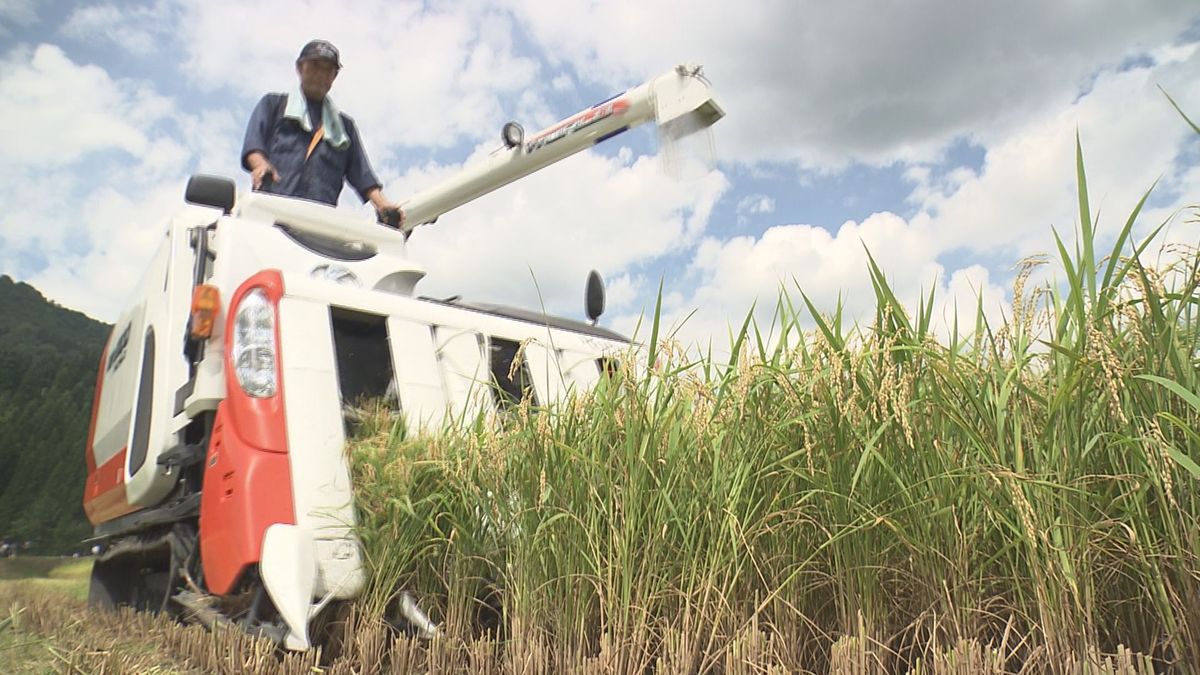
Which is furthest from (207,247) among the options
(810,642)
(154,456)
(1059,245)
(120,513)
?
(1059,245)

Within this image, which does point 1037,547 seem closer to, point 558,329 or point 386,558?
point 386,558

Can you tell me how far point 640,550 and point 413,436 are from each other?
44.9 inches

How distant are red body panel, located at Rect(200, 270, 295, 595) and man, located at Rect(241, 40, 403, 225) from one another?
1847mm

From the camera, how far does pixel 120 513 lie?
4113mm

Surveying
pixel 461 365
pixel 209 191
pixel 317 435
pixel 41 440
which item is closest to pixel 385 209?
pixel 209 191

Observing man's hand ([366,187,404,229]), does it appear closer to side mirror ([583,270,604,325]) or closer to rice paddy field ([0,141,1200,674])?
side mirror ([583,270,604,325])

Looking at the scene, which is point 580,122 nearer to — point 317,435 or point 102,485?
point 317,435

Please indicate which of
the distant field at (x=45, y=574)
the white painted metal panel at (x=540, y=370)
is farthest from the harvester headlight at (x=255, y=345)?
the distant field at (x=45, y=574)

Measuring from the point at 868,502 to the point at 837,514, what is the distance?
0.24ft

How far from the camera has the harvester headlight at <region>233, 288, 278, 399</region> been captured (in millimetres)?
2752

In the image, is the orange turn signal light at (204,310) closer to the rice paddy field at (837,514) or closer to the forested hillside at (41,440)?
the rice paddy field at (837,514)

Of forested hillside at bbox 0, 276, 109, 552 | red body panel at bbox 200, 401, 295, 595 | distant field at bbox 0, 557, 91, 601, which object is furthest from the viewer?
forested hillside at bbox 0, 276, 109, 552

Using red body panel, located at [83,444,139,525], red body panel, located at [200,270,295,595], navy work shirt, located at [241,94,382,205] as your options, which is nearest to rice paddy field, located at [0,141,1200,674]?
red body panel, located at [200,270,295,595]

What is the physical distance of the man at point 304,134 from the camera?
14.2ft
